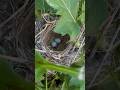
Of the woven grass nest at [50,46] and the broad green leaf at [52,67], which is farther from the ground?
the woven grass nest at [50,46]

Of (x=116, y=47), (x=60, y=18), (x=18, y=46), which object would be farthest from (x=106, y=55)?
(x=18, y=46)

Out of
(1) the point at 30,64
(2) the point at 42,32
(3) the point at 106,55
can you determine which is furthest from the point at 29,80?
(3) the point at 106,55

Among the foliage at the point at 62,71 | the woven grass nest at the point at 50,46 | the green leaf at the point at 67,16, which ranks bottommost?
the foliage at the point at 62,71

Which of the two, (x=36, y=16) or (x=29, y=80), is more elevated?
(x=36, y=16)

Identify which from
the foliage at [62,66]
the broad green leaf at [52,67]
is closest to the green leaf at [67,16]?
the foliage at [62,66]

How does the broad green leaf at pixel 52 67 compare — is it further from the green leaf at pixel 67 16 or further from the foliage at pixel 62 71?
the green leaf at pixel 67 16

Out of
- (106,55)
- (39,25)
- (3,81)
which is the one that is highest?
(39,25)

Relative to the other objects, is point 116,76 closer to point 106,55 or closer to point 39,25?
point 106,55
